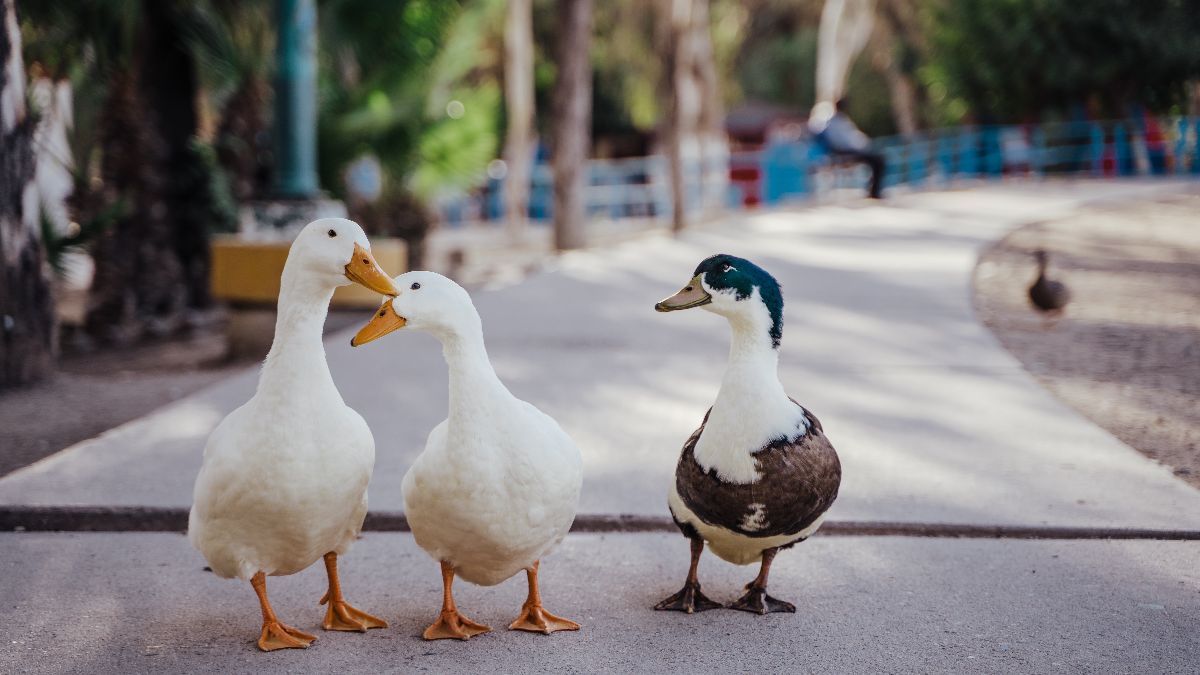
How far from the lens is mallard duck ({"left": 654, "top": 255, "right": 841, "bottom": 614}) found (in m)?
3.19

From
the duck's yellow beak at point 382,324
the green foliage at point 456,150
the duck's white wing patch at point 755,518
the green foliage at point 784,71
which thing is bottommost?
the duck's white wing patch at point 755,518

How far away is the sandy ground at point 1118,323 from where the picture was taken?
5.75 meters

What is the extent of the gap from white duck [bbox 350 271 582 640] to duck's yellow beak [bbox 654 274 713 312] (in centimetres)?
53

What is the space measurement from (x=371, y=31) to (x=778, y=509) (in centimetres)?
943

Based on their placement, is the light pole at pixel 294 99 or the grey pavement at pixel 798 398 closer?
the grey pavement at pixel 798 398

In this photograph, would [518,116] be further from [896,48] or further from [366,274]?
[366,274]

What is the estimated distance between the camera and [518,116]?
2014cm

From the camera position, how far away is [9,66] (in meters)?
6.42

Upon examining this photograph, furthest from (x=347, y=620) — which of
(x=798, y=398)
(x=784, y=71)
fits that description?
(x=784, y=71)

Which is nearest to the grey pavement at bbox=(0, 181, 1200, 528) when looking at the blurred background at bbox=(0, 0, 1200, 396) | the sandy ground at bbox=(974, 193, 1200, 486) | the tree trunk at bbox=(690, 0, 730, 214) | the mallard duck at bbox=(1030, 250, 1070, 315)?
the sandy ground at bbox=(974, 193, 1200, 486)

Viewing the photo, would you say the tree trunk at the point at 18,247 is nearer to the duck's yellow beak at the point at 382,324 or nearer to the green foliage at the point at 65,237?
the green foliage at the point at 65,237

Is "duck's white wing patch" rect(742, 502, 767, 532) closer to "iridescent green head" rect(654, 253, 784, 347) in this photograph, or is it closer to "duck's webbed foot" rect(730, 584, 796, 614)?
"duck's webbed foot" rect(730, 584, 796, 614)

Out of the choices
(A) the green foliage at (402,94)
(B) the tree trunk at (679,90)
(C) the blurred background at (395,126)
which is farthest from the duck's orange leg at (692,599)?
(B) the tree trunk at (679,90)

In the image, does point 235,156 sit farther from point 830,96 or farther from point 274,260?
point 830,96
